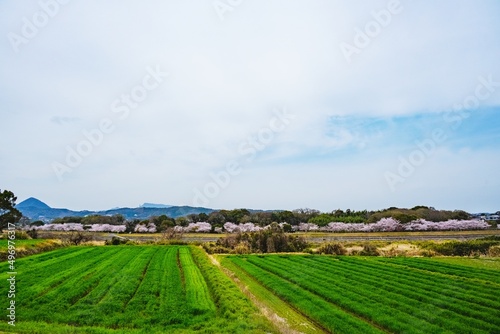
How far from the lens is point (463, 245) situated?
49.5m

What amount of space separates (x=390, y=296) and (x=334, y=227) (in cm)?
9817

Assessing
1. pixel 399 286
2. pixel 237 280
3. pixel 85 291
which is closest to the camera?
pixel 85 291

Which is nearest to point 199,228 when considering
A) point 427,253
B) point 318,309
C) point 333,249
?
point 333,249

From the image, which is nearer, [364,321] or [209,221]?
[364,321]

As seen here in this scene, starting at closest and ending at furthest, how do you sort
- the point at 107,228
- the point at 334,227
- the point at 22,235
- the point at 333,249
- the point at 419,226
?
the point at 333,249 < the point at 22,235 < the point at 419,226 < the point at 334,227 < the point at 107,228

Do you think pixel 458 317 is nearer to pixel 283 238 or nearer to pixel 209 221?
pixel 283 238

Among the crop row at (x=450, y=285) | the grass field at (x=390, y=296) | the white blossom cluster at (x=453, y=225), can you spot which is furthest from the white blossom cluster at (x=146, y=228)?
the crop row at (x=450, y=285)

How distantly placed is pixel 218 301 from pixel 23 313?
10.2 metres

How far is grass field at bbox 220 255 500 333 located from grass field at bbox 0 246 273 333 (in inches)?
154

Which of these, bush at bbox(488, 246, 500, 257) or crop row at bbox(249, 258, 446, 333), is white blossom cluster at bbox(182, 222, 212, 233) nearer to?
bush at bbox(488, 246, 500, 257)

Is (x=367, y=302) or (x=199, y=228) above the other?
(x=199, y=228)

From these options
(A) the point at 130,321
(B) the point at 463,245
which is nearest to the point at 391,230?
(B) the point at 463,245

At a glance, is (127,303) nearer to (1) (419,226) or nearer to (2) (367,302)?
(2) (367,302)

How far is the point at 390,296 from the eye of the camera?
2152cm
